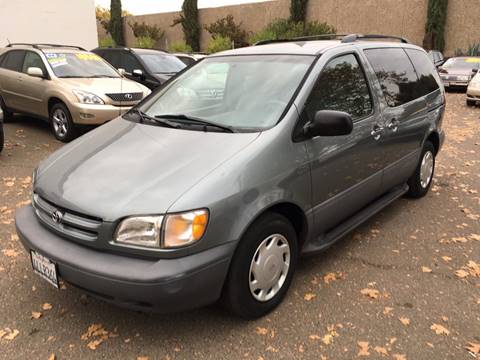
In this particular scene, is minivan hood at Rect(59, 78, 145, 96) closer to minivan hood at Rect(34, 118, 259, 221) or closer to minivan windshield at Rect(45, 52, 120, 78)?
minivan windshield at Rect(45, 52, 120, 78)

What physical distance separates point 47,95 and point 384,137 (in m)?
6.00

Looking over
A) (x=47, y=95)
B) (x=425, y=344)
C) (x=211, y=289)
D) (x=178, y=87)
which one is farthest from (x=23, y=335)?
(x=47, y=95)

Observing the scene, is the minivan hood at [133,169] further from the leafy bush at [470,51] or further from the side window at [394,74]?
the leafy bush at [470,51]

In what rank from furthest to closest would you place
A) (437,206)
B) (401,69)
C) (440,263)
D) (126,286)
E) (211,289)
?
1. (437,206)
2. (401,69)
3. (440,263)
4. (211,289)
5. (126,286)

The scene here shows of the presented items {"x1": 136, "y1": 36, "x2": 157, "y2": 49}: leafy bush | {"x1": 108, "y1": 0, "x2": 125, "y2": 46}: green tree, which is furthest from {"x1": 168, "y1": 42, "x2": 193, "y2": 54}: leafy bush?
{"x1": 108, "y1": 0, "x2": 125, "y2": 46}: green tree

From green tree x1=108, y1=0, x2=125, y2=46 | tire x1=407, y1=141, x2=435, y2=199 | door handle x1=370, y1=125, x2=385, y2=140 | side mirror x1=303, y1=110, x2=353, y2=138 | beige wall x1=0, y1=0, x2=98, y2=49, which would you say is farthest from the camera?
green tree x1=108, y1=0, x2=125, y2=46

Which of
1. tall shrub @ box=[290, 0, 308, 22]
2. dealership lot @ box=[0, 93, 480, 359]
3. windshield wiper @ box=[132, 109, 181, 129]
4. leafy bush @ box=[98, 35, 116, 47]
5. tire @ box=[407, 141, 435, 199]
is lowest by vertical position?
dealership lot @ box=[0, 93, 480, 359]

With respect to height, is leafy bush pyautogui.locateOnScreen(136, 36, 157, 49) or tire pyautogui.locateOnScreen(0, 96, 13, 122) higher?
leafy bush pyautogui.locateOnScreen(136, 36, 157, 49)

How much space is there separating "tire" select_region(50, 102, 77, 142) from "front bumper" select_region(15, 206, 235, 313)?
5236 millimetres

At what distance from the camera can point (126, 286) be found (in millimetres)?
2316

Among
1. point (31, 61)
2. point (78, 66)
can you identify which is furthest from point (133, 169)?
point (31, 61)

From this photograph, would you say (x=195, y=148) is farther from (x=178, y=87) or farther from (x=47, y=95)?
(x=47, y=95)

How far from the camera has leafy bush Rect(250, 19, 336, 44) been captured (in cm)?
2517

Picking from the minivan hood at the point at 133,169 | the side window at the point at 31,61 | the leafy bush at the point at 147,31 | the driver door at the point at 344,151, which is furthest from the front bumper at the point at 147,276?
the leafy bush at the point at 147,31
